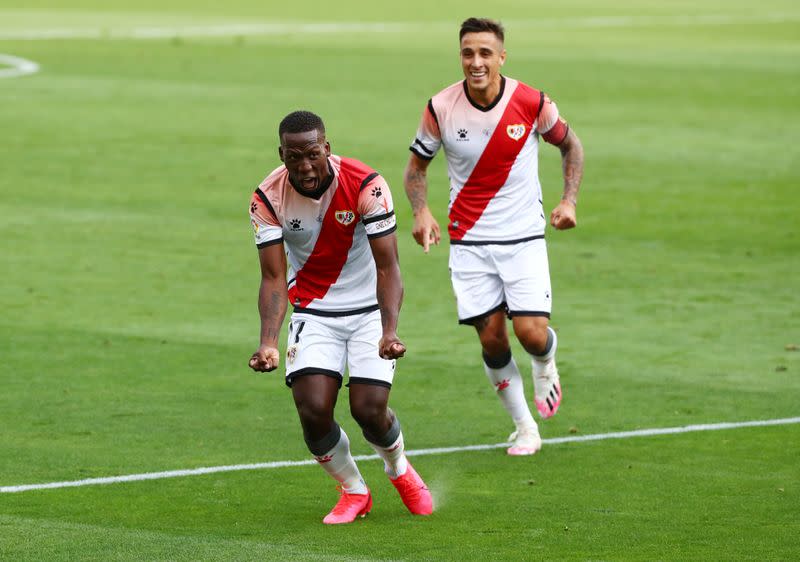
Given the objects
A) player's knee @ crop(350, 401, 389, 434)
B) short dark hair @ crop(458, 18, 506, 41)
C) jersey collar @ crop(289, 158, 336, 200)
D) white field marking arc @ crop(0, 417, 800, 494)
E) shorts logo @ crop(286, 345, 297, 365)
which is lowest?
white field marking arc @ crop(0, 417, 800, 494)

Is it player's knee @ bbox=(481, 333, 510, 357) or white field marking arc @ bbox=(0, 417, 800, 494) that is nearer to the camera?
white field marking arc @ bbox=(0, 417, 800, 494)

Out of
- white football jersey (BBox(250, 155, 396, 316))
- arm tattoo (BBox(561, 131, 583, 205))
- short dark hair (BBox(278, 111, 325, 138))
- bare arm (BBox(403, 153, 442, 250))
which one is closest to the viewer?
short dark hair (BBox(278, 111, 325, 138))

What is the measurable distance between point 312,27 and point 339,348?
143ft

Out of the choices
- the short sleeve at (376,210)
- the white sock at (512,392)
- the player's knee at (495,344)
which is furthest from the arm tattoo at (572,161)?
the short sleeve at (376,210)

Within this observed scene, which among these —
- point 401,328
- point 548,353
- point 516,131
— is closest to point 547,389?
point 548,353

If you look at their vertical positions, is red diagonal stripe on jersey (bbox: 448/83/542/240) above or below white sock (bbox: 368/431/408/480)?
above

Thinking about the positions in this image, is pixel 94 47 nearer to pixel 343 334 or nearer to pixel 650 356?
pixel 650 356

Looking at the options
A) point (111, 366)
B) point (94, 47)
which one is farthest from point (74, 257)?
point (94, 47)

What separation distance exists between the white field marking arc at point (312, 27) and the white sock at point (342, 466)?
37800 millimetres

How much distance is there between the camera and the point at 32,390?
12.9 m

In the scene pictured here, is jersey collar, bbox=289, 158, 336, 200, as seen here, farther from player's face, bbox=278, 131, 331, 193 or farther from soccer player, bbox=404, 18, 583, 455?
soccer player, bbox=404, 18, 583, 455

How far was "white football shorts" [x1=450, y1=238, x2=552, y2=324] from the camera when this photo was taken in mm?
11375

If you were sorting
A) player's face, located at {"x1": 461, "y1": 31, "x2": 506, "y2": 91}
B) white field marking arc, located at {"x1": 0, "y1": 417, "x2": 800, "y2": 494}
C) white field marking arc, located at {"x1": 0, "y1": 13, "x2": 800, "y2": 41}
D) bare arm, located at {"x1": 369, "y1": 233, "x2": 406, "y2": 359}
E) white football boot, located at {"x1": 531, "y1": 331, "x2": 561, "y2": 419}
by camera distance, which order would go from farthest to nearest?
white field marking arc, located at {"x1": 0, "y1": 13, "x2": 800, "y2": 41} < white football boot, located at {"x1": 531, "y1": 331, "x2": 561, "y2": 419} < player's face, located at {"x1": 461, "y1": 31, "x2": 506, "y2": 91} < white field marking arc, located at {"x1": 0, "y1": 417, "x2": 800, "y2": 494} < bare arm, located at {"x1": 369, "y1": 233, "x2": 406, "y2": 359}

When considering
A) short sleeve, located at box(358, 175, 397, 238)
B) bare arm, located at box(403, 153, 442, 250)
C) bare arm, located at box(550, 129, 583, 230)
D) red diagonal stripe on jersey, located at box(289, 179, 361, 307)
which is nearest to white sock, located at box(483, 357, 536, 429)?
bare arm, located at box(403, 153, 442, 250)
